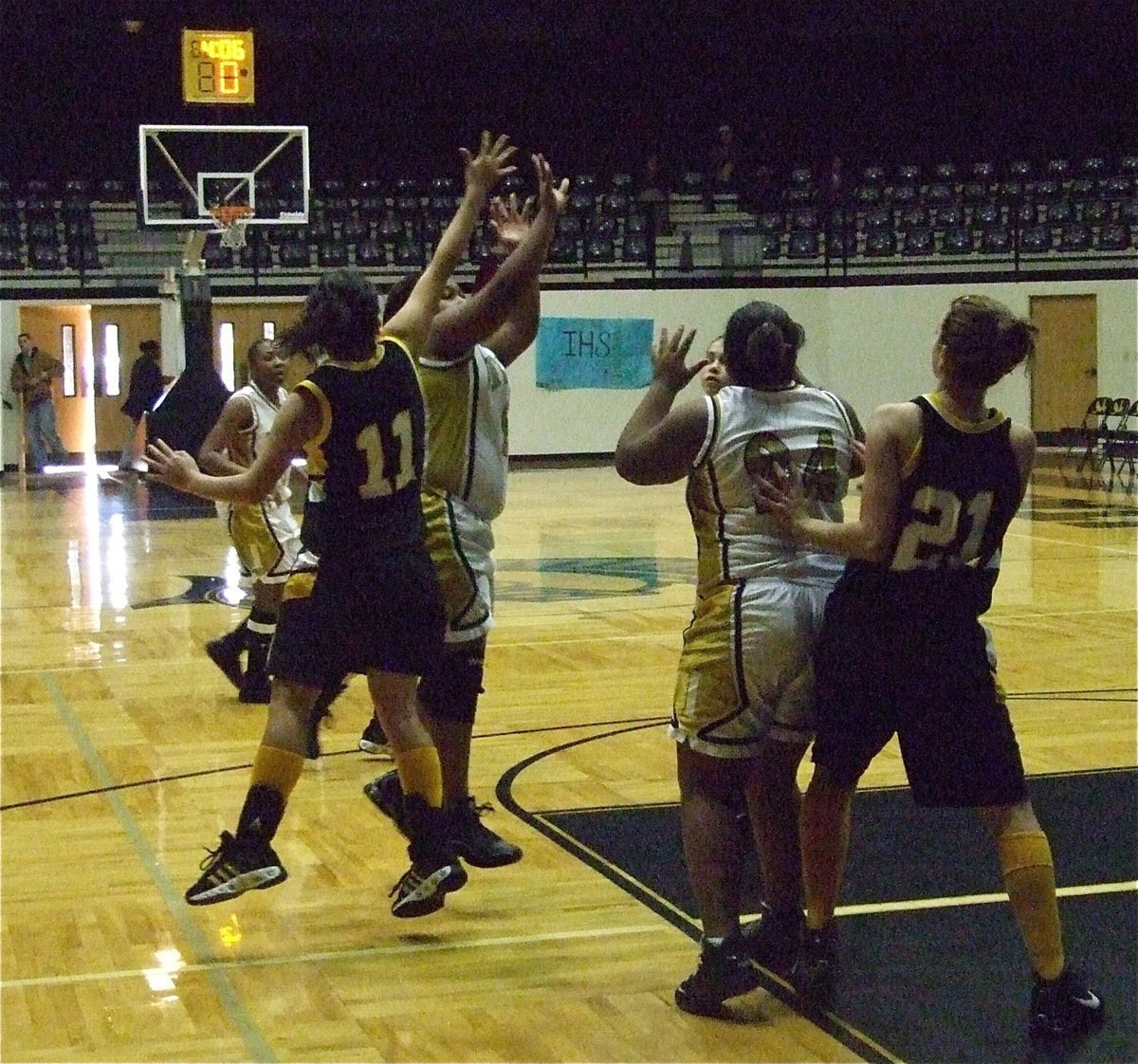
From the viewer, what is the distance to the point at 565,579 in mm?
12398

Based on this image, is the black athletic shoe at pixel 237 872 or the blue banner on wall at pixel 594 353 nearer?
the black athletic shoe at pixel 237 872

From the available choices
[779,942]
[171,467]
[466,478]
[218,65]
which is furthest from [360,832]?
[218,65]

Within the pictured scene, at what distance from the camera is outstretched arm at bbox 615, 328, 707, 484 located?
4109 mm

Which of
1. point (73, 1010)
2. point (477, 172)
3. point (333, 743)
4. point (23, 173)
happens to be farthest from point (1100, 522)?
point (23, 173)

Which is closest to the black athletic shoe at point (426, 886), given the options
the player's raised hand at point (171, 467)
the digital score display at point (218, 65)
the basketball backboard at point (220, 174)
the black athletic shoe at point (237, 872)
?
the black athletic shoe at point (237, 872)

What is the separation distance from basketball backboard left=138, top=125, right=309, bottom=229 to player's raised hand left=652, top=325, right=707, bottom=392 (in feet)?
51.4

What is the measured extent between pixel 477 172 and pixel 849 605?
65.6 inches

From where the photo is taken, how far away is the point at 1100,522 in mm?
15773

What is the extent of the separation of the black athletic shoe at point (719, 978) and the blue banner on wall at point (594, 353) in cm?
2134

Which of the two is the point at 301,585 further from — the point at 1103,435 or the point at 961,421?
the point at 1103,435

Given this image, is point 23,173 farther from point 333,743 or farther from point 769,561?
point 769,561

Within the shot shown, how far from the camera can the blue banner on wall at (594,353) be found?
25281 millimetres

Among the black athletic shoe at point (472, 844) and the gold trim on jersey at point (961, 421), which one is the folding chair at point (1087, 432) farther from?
the gold trim on jersey at point (961, 421)

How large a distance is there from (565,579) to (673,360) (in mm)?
8238
